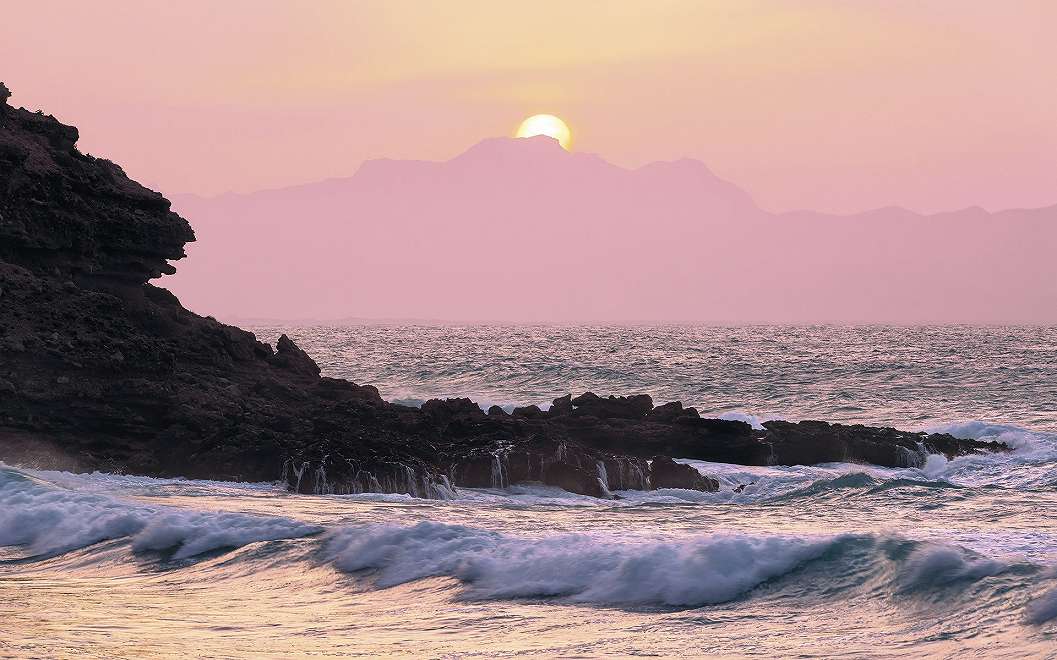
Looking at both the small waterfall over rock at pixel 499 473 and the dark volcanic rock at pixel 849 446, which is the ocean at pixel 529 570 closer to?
the small waterfall over rock at pixel 499 473

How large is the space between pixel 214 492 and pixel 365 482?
8.47 ft

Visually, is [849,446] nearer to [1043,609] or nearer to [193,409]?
[193,409]

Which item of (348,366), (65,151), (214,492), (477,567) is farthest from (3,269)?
(348,366)

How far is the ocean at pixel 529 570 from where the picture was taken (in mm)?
8992

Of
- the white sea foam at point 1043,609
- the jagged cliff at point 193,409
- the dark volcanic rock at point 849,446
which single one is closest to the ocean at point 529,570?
the white sea foam at point 1043,609

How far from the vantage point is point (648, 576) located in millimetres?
11164

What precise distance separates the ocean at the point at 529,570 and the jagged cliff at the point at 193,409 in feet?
3.06

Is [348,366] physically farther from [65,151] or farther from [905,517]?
[905,517]

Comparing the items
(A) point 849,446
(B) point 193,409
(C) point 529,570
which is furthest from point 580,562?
(A) point 849,446

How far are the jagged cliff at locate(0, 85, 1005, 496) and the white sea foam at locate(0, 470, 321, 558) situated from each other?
4.49 metres

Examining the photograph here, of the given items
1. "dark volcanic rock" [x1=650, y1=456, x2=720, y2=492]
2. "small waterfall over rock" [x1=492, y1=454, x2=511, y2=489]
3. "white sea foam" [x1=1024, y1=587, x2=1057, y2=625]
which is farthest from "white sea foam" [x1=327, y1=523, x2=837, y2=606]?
"dark volcanic rock" [x1=650, y1=456, x2=720, y2=492]

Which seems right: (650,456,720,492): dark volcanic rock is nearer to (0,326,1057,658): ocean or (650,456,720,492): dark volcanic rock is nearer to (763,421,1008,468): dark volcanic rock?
(0,326,1057,658): ocean

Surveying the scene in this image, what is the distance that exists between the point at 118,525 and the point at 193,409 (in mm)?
7790

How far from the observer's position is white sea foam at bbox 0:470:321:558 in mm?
13453
